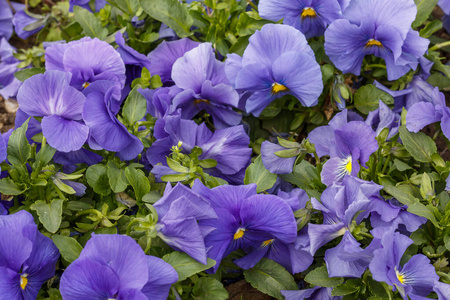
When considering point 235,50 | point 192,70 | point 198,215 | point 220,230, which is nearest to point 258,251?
point 220,230

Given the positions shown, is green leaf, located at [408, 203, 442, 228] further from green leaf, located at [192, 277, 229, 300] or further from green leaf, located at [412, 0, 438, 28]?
green leaf, located at [412, 0, 438, 28]

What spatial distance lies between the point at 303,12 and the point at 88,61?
2.27 feet

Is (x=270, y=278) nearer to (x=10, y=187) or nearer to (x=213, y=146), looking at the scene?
(x=213, y=146)

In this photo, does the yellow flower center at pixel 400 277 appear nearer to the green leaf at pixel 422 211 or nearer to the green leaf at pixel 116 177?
the green leaf at pixel 422 211

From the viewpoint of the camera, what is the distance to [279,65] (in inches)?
57.9

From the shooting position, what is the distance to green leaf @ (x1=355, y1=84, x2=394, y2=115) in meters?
1.72

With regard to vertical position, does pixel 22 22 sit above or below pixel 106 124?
below

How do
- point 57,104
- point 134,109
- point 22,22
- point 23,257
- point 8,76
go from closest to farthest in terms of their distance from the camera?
point 23,257 < point 57,104 < point 134,109 < point 8,76 < point 22,22

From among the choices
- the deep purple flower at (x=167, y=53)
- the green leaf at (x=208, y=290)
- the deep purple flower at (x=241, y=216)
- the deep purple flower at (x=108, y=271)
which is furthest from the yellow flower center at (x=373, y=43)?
the deep purple flower at (x=108, y=271)

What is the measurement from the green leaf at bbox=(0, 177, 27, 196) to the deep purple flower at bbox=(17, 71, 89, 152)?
0.16 meters

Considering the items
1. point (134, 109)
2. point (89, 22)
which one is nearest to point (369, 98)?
point (134, 109)

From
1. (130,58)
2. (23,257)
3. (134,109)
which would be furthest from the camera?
(130,58)

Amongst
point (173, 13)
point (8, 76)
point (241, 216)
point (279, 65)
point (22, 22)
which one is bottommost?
point (8, 76)

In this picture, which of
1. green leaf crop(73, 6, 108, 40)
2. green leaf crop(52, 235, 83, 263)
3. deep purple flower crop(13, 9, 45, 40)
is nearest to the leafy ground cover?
green leaf crop(52, 235, 83, 263)
